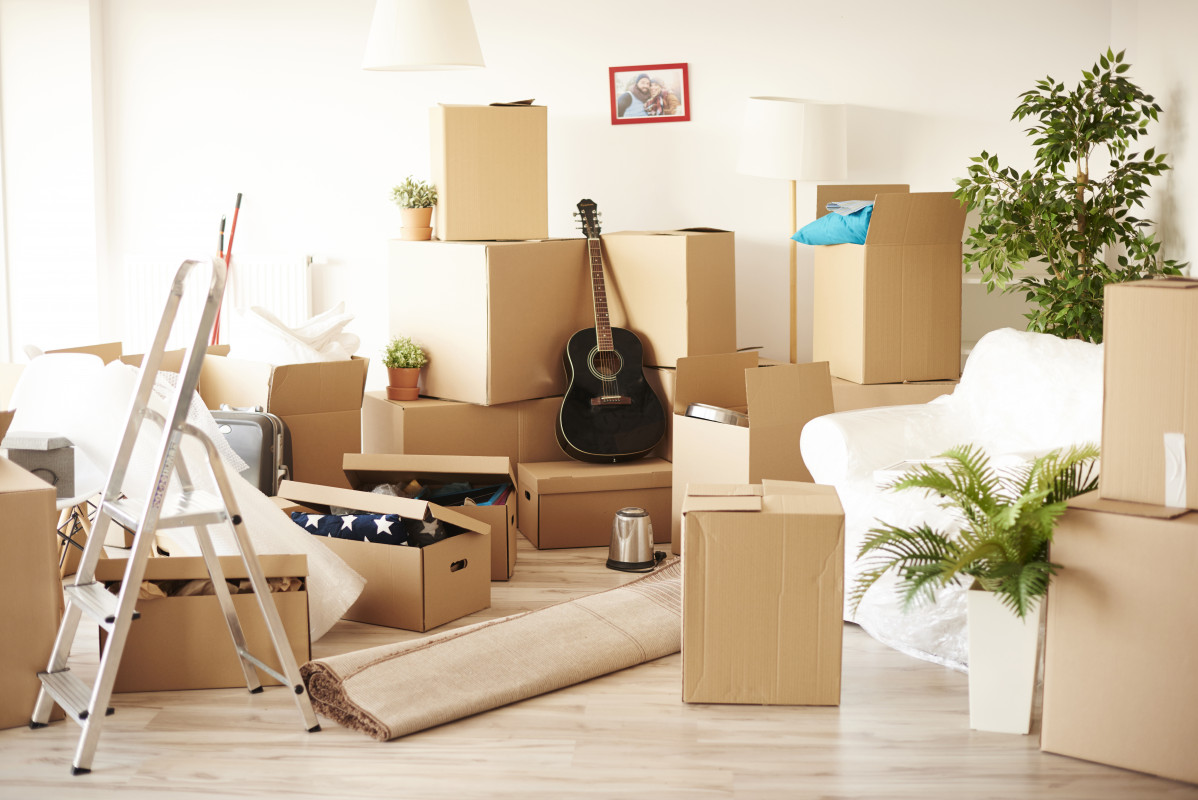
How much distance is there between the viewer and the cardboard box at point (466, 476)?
10.7 ft

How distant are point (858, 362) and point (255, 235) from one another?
2.55m

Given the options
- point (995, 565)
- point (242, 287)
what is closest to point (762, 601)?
point (995, 565)

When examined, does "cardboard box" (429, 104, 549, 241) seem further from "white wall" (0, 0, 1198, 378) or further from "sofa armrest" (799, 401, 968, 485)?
"sofa armrest" (799, 401, 968, 485)

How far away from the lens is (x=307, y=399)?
12.1 ft

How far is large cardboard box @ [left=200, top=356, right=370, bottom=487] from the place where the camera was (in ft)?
11.9

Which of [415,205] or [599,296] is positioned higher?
[415,205]

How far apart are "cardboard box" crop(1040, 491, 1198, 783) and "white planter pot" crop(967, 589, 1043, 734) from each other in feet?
0.28

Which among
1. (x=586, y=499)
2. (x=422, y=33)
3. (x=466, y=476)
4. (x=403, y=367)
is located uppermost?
(x=422, y=33)

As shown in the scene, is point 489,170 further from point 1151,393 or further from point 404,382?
point 1151,393

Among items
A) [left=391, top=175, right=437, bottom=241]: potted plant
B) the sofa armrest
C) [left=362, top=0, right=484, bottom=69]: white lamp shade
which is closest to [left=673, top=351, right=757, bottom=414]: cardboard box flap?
the sofa armrest

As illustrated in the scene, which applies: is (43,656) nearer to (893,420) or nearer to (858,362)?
(893,420)

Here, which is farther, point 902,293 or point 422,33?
point 902,293

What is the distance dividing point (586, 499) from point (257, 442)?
107cm

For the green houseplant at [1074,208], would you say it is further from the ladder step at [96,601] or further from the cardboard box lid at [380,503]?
the ladder step at [96,601]
